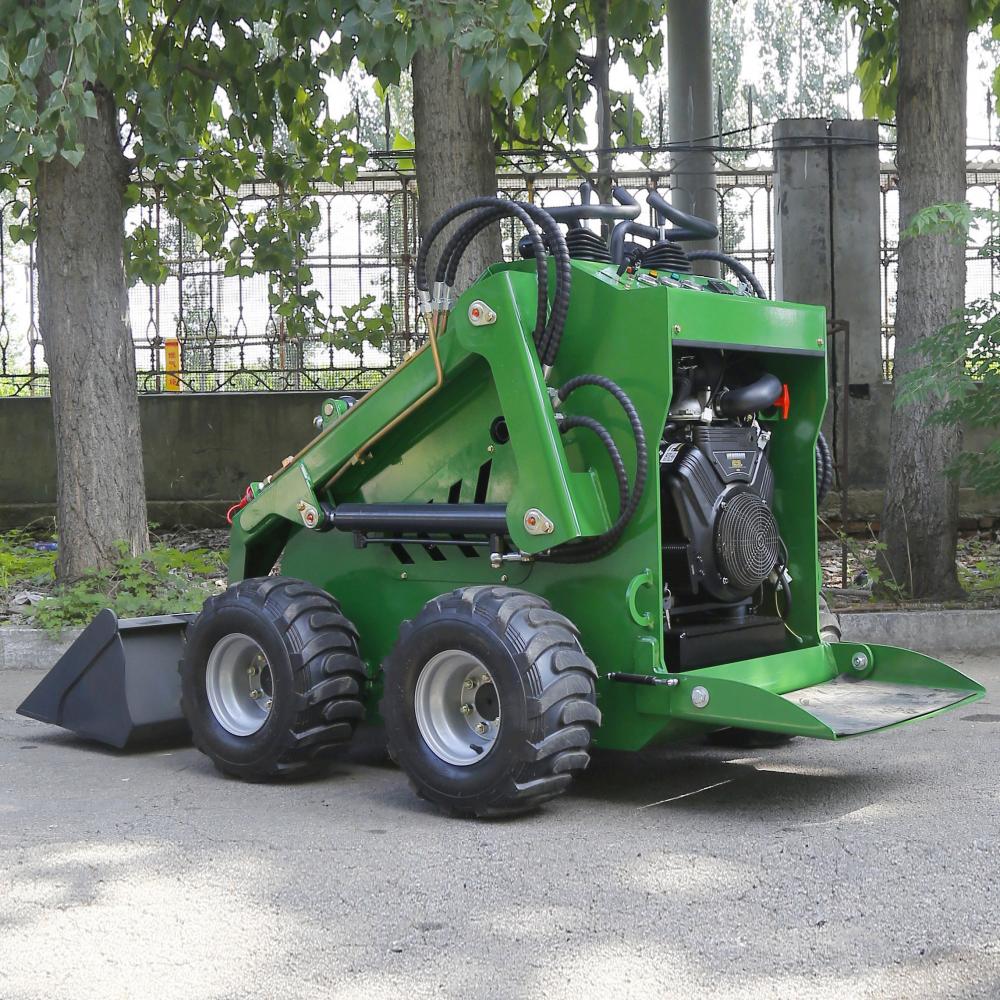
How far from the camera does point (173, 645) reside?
242 inches

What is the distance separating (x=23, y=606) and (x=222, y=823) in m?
4.87

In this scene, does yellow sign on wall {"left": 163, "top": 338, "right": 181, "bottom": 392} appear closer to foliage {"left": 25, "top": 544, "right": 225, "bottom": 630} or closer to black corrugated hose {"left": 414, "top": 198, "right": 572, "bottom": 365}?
foliage {"left": 25, "top": 544, "right": 225, "bottom": 630}

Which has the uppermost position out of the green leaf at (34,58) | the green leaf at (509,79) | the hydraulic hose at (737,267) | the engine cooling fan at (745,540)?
the green leaf at (34,58)

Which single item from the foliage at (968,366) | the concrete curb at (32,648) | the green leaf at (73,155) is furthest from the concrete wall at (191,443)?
the foliage at (968,366)

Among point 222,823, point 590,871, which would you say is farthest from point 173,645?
point 590,871

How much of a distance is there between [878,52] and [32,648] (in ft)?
24.6

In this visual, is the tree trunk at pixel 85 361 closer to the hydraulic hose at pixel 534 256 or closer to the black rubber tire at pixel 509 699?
the hydraulic hose at pixel 534 256

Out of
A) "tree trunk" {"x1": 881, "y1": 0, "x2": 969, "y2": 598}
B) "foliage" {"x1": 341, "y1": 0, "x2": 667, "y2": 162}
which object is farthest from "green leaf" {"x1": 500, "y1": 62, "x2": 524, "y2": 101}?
"tree trunk" {"x1": 881, "y1": 0, "x2": 969, "y2": 598}

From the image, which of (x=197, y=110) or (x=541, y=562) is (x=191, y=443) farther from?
(x=541, y=562)

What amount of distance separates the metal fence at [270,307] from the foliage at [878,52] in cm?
199

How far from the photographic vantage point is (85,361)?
9094mm

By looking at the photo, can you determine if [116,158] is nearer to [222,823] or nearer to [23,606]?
[23,606]

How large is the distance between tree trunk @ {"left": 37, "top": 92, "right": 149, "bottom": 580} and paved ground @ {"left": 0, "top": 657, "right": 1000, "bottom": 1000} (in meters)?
3.54

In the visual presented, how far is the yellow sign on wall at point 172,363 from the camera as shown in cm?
1344
